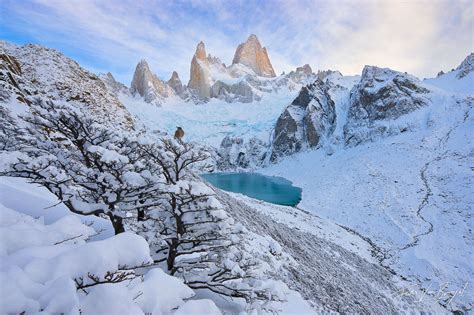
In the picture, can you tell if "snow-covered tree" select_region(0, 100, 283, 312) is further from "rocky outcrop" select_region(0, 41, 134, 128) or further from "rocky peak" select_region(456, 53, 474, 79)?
"rocky peak" select_region(456, 53, 474, 79)

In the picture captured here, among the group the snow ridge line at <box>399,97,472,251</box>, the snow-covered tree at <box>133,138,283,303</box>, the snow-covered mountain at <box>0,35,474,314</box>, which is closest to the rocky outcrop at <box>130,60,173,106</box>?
the snow-covered mountain at <box>0,35,474,314</box>

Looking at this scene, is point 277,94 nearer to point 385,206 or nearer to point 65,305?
point 385,206

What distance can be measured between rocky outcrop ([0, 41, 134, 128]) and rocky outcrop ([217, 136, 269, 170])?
7538cm

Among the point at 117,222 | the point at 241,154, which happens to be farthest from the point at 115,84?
the point at 117,222

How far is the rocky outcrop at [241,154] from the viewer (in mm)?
106938

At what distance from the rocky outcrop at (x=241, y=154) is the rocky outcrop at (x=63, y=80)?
75383 millimetres

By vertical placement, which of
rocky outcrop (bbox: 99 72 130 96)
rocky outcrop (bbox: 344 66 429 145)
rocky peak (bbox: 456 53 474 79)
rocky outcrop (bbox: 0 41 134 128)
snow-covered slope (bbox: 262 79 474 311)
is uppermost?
rocky outcrop (bbox: 99 72 130 96)

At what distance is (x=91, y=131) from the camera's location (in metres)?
6.83

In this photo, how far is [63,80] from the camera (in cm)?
3042

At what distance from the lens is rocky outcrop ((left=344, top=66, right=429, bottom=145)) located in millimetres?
61688

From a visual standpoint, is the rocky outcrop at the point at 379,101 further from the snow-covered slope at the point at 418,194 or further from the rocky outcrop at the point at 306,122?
the rocky outcrop at the point at 306,122

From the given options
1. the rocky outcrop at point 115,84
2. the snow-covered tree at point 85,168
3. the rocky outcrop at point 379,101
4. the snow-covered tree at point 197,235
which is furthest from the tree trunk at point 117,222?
the rocky outcrop at point 115,84

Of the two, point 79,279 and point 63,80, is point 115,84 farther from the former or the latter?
point 79,279

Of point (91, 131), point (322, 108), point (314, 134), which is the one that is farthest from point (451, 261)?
point (322, 108)
